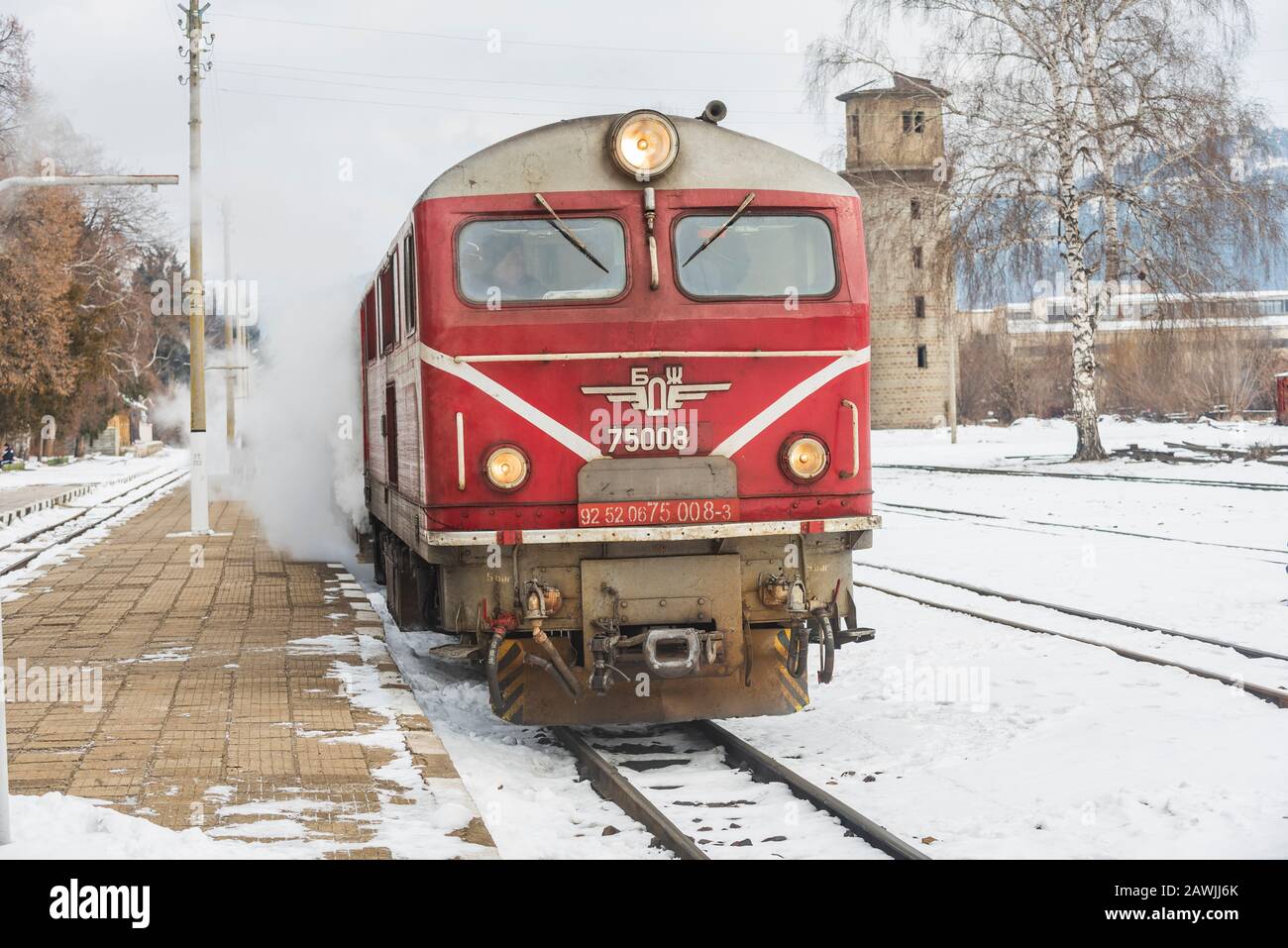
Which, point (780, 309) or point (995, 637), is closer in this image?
point (780, 309)

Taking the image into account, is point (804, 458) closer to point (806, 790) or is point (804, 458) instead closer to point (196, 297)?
point (806, 790)

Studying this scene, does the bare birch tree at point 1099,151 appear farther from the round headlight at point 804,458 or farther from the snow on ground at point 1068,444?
the round headlight at point 804,458

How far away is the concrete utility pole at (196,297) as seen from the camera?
2164cm

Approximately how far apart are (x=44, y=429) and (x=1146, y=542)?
127ft

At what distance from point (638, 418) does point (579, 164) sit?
138cm

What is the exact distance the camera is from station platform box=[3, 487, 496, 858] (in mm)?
6199

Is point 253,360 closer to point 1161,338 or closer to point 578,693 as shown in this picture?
point 578,693

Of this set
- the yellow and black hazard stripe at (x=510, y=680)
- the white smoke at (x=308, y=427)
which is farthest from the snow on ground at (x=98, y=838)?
the white smoke at (x=308, y=427)

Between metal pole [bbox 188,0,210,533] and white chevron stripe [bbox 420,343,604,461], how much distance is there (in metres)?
14.3

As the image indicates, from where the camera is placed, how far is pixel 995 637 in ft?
36.9

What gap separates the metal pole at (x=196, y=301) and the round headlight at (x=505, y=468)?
565 inches

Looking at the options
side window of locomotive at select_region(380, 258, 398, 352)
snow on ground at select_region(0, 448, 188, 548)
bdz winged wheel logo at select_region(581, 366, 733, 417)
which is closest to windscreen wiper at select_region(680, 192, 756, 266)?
bdz winged wheel logo at select_region(581, 366, 733, 417)
